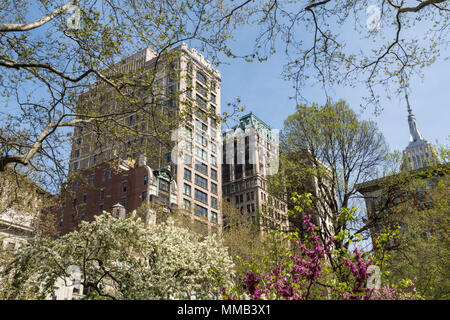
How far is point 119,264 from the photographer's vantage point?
14438mm

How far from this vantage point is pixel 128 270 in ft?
44.6

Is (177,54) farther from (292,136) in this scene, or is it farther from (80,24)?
(292,136)

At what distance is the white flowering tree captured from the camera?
13.3 meters

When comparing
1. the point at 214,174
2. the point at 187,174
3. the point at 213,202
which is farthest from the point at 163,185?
the point at 214,174

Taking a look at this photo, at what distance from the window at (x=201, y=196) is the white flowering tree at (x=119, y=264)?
47.3 meters

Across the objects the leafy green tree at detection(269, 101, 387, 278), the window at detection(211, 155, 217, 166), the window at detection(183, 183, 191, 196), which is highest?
the window at detection(211, 155, 217, 166)

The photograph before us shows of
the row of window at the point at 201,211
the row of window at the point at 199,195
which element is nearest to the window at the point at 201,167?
the row of window at the point at 199,195

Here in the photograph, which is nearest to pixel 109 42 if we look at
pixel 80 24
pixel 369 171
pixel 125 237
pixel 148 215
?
pixel 80 24

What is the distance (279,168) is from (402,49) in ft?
40.3

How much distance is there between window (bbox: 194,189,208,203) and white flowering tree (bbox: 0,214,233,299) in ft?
155

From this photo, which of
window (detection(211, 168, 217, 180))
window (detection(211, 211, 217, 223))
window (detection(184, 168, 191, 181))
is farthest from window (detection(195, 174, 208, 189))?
window (detection(211, 211, 217, 223))

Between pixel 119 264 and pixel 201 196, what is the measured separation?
5013 centimetres

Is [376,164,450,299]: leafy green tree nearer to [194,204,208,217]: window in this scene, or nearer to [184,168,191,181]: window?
[194,204,208,217]: window

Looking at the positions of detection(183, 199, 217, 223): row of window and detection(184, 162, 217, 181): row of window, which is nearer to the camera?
detection(183, 199, 217, 223): row of window
